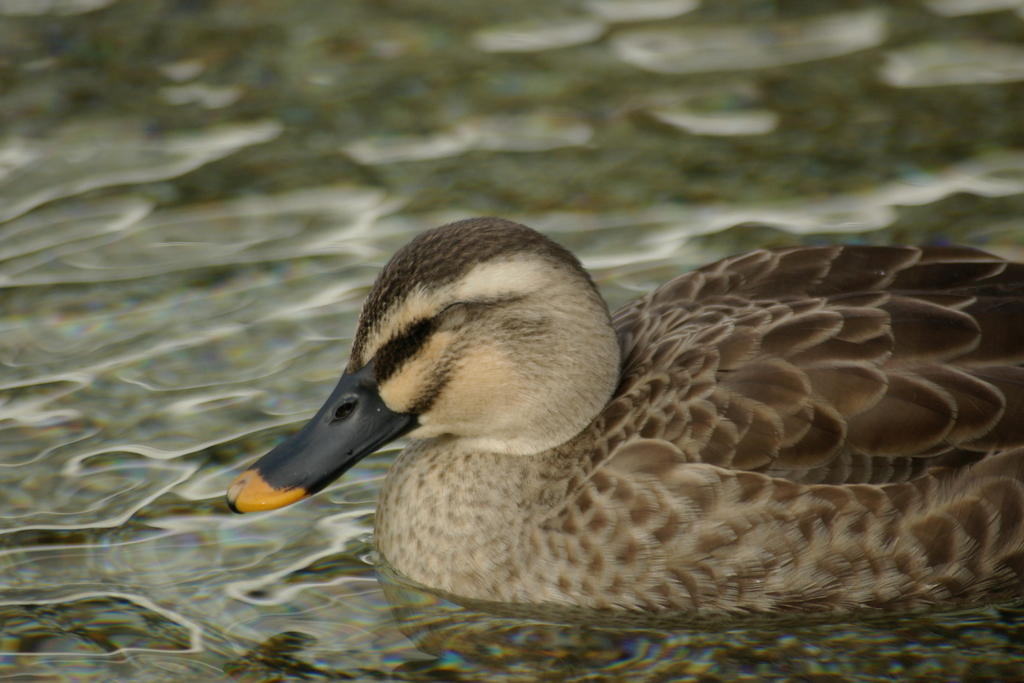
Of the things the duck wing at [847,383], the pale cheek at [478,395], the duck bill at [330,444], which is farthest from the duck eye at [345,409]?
the duck wing at [847,383]

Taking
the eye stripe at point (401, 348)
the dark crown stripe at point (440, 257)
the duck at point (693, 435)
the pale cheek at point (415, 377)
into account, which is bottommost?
the duck at point (693, 435)

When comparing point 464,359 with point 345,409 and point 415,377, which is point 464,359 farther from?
point 345,409

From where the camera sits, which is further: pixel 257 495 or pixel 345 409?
pixel 345 409

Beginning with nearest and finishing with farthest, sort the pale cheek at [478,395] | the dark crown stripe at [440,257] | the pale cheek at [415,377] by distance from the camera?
the dark crown stripe at [440,257], the pale cheek at [415,377], the pale cheek at [478,395]

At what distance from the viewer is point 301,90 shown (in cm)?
1034

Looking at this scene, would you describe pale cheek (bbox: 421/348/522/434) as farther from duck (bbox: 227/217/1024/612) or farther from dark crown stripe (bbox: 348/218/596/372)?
dark crown stripe (bbox: 348/218/596/372)

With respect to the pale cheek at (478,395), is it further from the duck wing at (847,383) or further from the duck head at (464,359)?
the duck wing at (847,383)

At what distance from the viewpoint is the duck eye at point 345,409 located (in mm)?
5645

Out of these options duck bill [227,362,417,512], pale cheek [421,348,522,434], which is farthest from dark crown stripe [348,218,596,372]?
pale cheek [421,348,522,434]

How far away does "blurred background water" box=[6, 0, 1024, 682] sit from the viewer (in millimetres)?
5629

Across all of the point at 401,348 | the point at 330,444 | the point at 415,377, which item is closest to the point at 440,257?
the point at 401,348

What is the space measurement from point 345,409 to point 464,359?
0.51 m

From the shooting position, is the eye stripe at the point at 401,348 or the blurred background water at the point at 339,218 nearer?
the eye stripe at the point at 401,348

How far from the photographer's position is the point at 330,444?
18.5 ft
